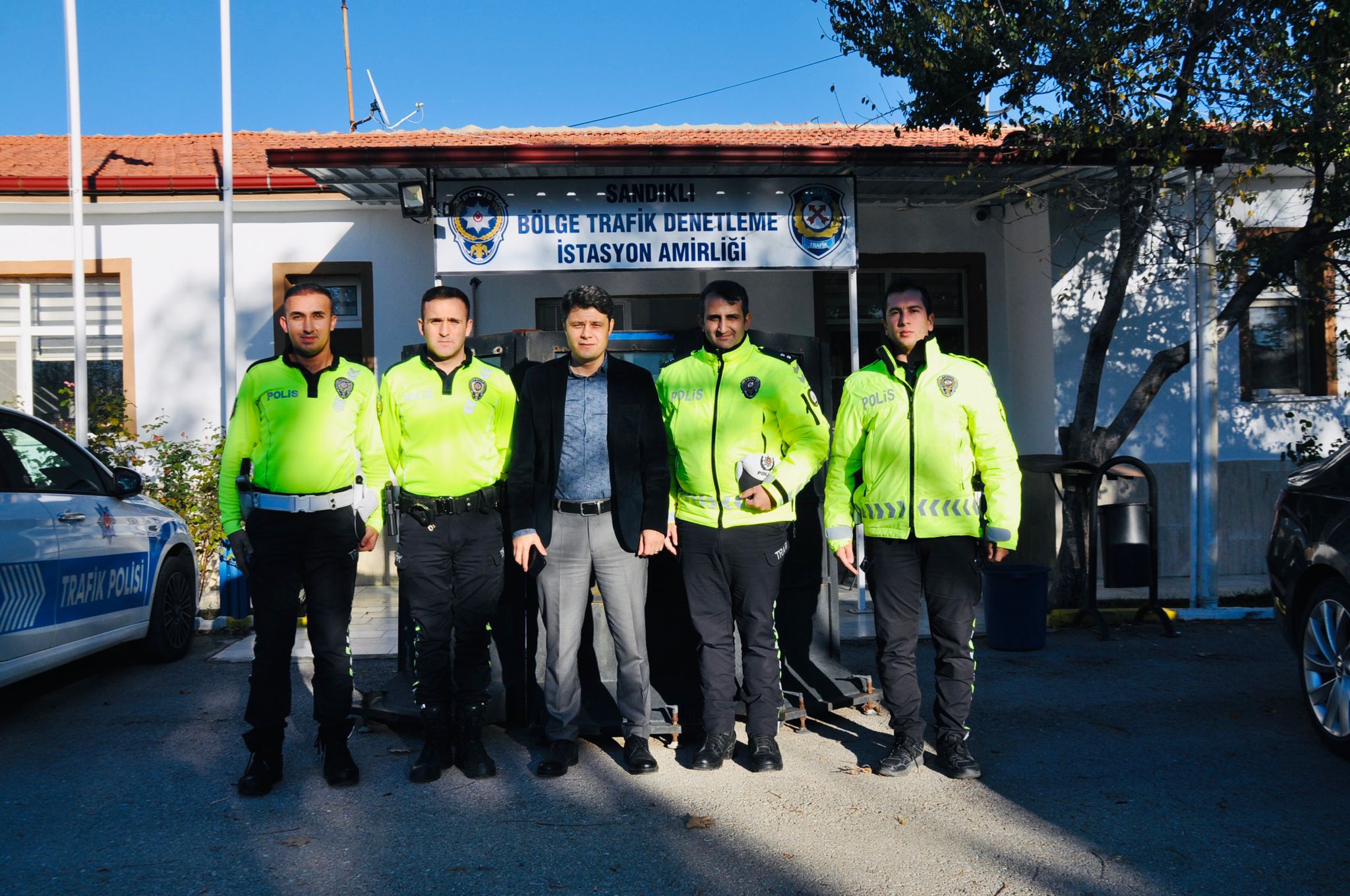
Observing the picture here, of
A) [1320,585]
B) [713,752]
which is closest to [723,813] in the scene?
[713,752]

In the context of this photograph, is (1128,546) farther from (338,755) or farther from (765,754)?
(338,755)

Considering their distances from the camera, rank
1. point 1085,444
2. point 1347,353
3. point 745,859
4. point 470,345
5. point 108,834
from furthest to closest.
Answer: point 1347,353, point 1085,444, point 470,345, point 108,834, point 745,859

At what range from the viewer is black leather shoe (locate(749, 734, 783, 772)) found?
4.59m

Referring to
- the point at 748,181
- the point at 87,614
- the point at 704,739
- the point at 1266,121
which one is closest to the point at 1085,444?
the point at 1266,121

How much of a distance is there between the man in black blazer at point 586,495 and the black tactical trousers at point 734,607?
0.23 meters

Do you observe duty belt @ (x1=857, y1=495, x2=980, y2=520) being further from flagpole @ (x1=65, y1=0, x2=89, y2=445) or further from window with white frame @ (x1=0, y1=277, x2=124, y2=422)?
window with white frame @ (x1=0, y1=277, x2=124, y2=422)

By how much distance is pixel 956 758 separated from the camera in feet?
14.7

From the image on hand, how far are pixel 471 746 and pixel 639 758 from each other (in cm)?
73

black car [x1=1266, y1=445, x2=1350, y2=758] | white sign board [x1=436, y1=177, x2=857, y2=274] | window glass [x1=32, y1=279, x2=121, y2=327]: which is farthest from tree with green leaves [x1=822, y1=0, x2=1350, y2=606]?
window glass [x1=32, y1=279, x2=121, y2=327]

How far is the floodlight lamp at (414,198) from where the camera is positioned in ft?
27.6

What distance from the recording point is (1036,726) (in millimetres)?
5273

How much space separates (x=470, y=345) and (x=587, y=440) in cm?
145

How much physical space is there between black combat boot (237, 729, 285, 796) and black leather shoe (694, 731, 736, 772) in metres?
1.78

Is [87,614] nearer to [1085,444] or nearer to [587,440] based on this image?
[587,440]
